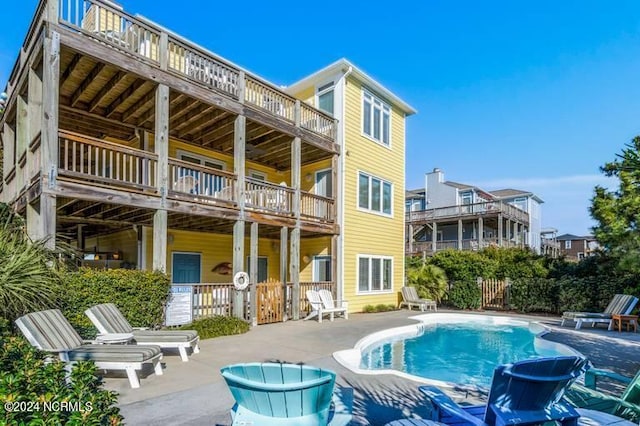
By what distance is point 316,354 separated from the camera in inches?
288

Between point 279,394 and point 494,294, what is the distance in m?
16.5

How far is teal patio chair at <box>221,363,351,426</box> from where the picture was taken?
2.57 meters

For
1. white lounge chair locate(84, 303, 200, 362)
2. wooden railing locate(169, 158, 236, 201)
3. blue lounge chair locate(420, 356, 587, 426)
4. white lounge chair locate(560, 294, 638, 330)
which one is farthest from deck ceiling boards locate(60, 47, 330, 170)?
white lounge chair locate(560, 294, 638, 330)

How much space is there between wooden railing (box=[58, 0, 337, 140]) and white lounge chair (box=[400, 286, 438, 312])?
7524mm

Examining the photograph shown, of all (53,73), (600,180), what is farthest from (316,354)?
(600,180)

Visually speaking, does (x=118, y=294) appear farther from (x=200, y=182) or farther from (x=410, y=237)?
(x=410, y=237)

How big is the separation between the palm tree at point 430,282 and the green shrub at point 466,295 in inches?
20.3

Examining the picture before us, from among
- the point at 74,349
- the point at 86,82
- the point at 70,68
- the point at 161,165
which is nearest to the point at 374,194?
the point at 161,165

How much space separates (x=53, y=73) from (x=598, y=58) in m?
14.5

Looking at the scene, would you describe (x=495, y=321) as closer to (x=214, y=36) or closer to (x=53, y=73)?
(x=53, y=73)

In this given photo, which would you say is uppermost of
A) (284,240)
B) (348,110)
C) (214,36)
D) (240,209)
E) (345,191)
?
(214,36)

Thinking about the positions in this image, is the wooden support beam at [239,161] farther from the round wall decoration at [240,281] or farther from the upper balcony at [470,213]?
the upper balcony at [470,213]

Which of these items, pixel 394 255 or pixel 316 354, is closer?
pixel 316 354

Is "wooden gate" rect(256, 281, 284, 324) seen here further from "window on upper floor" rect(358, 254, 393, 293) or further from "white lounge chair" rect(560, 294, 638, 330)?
"white lounge chair" rect(560, 294, 638, 330)
